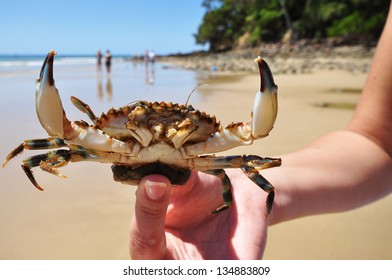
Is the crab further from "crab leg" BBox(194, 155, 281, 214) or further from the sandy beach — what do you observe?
the sandy beach

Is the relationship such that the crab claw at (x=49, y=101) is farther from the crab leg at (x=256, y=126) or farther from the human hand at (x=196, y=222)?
the crab leg at (x=256, y=126)

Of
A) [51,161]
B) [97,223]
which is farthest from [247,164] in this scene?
[97,223]

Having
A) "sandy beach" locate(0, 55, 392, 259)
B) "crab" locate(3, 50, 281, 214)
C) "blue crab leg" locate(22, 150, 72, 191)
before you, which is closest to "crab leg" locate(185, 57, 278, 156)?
"crab" locate(3, 50, 281, 214)

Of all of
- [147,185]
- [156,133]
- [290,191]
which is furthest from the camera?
[290,191]

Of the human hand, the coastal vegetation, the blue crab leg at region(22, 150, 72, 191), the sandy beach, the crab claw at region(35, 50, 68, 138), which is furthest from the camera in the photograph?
the coastal vegetation

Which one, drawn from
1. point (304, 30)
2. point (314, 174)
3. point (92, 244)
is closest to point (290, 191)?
point (314, 174)
